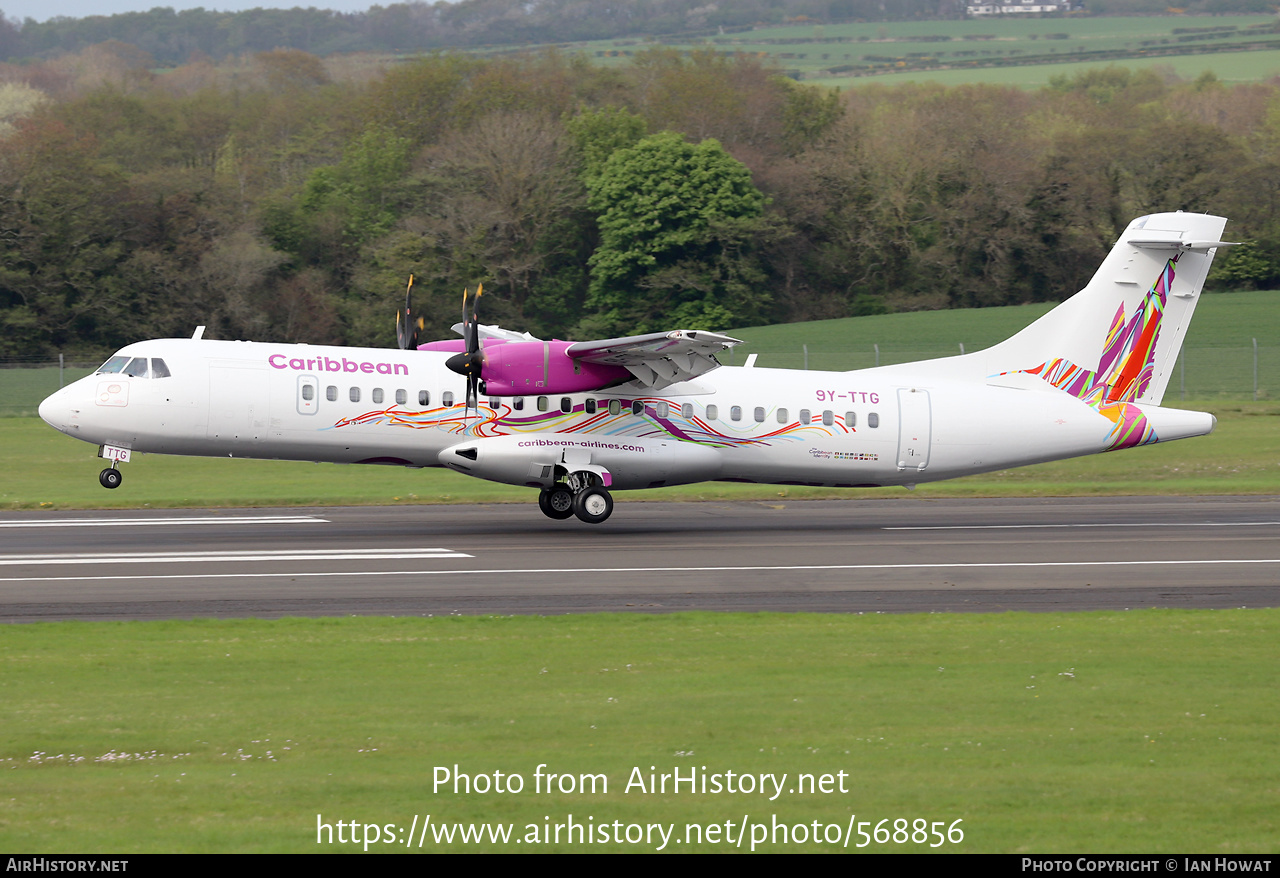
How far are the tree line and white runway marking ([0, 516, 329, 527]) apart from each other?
1503 inches

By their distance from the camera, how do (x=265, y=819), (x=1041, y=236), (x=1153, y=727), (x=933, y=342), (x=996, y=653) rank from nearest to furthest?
(x=265, y=819) → (x=1153, y=727) → (x=996, y=653) → (x=933, y=342) → (x=1041, y=236)

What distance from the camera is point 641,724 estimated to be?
34.3 feet

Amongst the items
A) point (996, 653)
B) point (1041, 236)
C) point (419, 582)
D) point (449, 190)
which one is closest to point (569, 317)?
point (449, 190)

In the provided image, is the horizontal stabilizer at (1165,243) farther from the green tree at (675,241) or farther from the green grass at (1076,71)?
the green grass at (1076,71)

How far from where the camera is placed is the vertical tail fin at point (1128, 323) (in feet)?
85.3

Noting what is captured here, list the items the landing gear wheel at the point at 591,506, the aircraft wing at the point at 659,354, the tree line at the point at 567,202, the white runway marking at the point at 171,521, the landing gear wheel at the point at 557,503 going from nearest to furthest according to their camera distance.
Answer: the aircraft wing at the point at 659,354, the landing gear wheel at the point at 591,506, the landing gear wheel at the point at 557,503, the white runway marking at the point at 171,521, the tree line at the point at 567,202

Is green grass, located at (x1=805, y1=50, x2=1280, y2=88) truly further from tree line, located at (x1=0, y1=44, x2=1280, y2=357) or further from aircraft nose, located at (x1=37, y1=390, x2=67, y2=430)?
aircraft nose, located at (x1=37, y1=390, x2=67, y2=430)

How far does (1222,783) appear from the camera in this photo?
882cm

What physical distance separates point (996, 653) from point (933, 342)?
5427 centimetres

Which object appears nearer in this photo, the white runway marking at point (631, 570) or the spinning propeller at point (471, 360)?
the white runway marking at point (631, 570)

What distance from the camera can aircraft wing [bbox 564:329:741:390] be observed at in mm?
22391

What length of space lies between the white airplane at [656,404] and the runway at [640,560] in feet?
4.19

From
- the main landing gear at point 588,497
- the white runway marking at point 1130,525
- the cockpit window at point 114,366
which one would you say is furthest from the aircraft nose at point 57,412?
the white runway marking at point 1130,525
